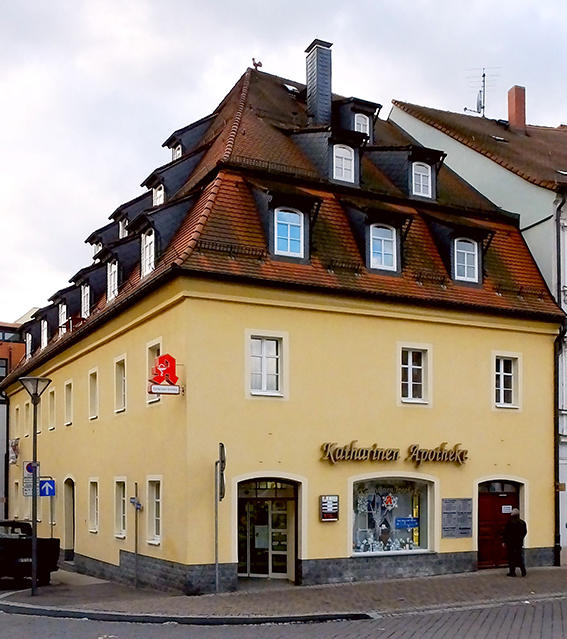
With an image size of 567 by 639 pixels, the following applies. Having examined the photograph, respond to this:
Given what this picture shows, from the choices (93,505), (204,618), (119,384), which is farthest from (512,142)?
(204,618)

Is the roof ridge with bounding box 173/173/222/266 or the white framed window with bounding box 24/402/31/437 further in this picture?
the white framed window with bounding box 24/402/31/437

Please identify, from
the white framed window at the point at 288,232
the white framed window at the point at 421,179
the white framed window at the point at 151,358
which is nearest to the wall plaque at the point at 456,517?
the white framed window at the point at 288,232

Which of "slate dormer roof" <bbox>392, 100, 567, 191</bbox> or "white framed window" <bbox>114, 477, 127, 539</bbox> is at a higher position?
"slate dormer roof" <bbox>392, 100, 567, 191</bbox>

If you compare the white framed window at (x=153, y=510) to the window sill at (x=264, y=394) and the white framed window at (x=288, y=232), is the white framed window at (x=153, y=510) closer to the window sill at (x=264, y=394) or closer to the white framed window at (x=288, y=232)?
the window sill at (x=264, y=394)

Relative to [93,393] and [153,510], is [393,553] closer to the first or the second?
[153,510]

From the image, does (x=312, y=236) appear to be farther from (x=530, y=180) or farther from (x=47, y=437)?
(x=47, y=437)

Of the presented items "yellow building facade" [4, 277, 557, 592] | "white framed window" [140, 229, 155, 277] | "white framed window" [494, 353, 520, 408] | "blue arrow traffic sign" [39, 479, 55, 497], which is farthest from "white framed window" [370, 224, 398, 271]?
"blue arrow traffic sign" [39, 479, 55, 497]

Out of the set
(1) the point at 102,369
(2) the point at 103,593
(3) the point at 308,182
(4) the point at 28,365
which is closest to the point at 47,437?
(4) the point at 28,365

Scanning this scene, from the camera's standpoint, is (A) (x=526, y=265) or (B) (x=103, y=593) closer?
(B) (x=103, y=593)

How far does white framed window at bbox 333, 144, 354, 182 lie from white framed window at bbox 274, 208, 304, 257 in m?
2.97

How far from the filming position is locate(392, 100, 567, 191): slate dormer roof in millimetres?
26188

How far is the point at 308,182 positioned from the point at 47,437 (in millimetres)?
15723

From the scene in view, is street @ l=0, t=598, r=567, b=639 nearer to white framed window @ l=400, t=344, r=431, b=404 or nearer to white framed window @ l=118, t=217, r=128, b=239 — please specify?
white framed window @ l=400, t=344, r=431, b=404

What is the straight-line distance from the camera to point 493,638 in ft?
46.8
